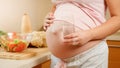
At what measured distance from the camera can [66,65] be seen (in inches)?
35.4

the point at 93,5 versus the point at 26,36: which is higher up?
the point at 93,5

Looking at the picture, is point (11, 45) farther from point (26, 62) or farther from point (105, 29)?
point (105, 29)

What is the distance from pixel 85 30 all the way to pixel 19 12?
4.34 ft

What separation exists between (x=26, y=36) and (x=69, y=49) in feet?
1.91

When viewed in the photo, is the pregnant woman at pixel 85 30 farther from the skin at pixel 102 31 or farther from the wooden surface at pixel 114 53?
the wooden surface at pixel 114 53

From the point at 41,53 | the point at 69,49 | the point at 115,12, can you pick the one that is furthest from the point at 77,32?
the point at 41,53

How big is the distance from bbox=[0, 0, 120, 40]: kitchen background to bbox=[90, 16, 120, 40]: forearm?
1.18m

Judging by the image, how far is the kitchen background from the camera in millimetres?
1907

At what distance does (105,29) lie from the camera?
861mm

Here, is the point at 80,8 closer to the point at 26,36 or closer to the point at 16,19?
the point at 26,36

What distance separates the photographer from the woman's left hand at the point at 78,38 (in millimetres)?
797

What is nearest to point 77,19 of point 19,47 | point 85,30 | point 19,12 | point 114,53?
point 85,30

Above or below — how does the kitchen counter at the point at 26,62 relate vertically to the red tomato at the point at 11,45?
below

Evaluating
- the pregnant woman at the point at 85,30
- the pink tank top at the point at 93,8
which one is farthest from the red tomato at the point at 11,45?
the pink tank top at the point at 93,8
